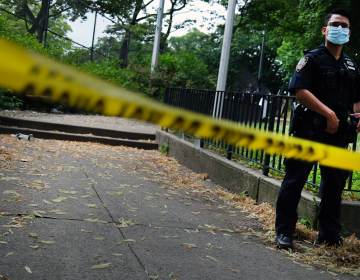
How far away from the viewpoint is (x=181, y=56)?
18.7m

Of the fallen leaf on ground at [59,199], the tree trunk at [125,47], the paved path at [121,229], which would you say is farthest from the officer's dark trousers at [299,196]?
the tree trunk at [125,47]

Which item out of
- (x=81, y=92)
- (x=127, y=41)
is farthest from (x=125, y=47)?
(x=81, y=92)

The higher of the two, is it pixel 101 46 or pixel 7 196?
pixel 101 46

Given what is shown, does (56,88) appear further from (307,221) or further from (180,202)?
(180,202)

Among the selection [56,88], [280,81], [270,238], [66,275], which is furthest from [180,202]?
[280,81]

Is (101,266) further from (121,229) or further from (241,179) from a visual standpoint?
(241,179)

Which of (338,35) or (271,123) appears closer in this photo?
(338,35)

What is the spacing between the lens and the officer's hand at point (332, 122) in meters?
3.42

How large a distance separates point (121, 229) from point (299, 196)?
1537 millimetres

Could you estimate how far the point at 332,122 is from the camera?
3.43 metres

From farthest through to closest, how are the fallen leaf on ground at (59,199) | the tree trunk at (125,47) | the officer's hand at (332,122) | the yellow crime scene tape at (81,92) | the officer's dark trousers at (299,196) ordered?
the tree trunk at (125,47) → the fallen leaf on ground at (59,199) → the officer's dark trousers at (299,196) → the officer's hand at (332,122) → the yellow crime scene tape at (81,92)

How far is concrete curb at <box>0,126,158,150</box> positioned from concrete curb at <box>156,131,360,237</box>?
1.15 meters

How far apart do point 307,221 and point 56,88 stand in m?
4.00

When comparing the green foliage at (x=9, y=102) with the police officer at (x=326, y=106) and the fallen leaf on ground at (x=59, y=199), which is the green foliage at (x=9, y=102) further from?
the police officer at (x=326, y=106)
